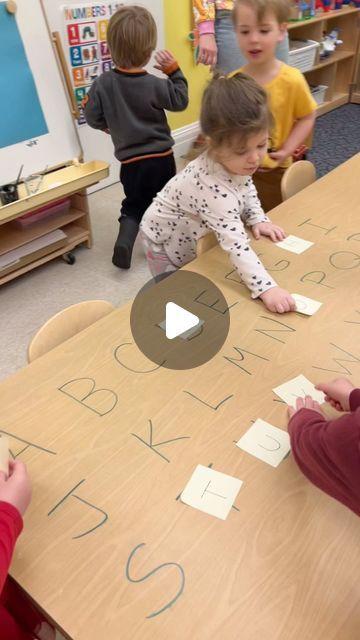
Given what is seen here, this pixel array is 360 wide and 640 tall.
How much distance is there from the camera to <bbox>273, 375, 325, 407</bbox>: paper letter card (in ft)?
3.22

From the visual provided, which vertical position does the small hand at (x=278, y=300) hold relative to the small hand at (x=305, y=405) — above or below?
above

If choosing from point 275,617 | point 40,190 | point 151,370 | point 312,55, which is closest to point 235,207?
point 151,370

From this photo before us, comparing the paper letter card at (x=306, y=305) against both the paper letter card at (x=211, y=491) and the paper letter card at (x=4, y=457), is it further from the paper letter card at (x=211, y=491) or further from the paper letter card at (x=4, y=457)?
the paper letter card at (x=4, y=457)

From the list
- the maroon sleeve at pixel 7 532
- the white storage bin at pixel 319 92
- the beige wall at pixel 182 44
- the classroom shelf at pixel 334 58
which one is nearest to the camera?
the maroon sleeve at pixel 7 532

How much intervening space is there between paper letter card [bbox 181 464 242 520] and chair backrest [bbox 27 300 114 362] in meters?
0.49

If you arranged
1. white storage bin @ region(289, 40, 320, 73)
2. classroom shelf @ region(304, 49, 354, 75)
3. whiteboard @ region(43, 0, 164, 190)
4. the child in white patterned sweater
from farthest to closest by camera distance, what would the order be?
classroom shelf @ region(304, 49, 354, 75) < white storage bin @ region(289, 40, 320, 73) < whiteboard @ region(43, 0, 164, 190) < the child in white patterned sweater

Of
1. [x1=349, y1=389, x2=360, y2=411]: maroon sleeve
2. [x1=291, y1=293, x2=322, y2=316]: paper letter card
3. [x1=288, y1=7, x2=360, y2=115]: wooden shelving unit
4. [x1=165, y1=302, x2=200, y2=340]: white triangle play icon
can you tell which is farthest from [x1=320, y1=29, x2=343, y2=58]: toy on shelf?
[x1=349, y1=389, x2=360, y2=411]: maroon sleeve

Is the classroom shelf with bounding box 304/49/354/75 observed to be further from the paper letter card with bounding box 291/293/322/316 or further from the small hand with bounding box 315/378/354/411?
the small hand with bounding box 315/378/354/411

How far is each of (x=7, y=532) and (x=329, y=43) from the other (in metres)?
4.63

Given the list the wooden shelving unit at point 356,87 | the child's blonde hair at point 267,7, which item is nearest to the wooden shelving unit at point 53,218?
the child's blonde hair at point 267,7

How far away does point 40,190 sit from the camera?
2.20 meters

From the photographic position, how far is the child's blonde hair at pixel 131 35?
2033 mm

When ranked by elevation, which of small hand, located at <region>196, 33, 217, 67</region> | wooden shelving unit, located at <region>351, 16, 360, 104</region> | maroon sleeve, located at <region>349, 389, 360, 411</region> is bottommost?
wooden shelving unit, located at <region>351, 16, 360, 104</region>
